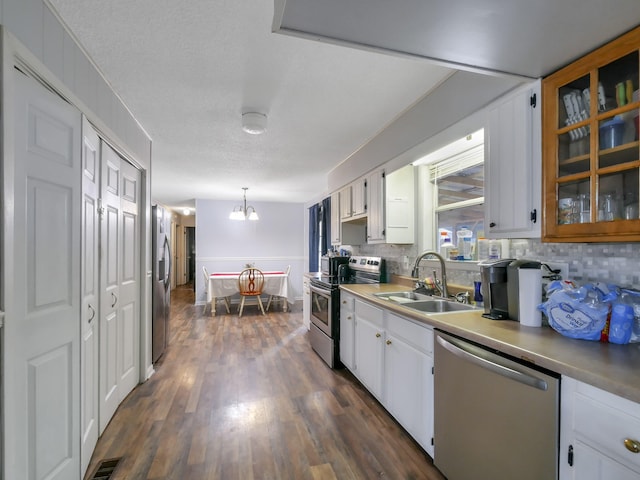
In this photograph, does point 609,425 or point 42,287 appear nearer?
point 609,425

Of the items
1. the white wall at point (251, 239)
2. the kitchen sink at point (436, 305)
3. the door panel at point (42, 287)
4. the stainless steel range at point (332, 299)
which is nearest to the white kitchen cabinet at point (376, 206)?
the stainless steel range at point (332, 299)

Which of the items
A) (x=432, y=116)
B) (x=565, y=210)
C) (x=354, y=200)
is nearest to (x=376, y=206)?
(x=354, y=200)

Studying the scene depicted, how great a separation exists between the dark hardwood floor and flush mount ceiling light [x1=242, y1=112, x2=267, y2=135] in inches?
88.8

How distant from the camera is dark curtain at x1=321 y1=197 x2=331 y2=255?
5.97 meters

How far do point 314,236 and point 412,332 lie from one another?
16.5 ft

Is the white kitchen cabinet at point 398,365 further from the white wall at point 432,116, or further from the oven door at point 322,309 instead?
the white wall at point 432,116

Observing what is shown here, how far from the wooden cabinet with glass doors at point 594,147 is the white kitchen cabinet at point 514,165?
6 cm

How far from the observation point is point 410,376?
75.4 inches

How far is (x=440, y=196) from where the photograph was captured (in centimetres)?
293

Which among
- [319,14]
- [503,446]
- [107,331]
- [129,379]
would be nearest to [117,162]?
[107,331]

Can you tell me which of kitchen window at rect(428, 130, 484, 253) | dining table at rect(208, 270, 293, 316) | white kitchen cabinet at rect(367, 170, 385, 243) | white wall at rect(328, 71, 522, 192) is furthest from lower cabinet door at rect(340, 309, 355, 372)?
dining table at rect(208, 270, 293, 316)

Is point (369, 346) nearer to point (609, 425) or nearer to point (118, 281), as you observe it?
point (609, 425)

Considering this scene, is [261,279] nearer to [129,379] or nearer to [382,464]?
[129,379]

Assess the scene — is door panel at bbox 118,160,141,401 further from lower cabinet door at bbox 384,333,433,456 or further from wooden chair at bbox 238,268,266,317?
wooden chair at bbox 238,268,266,317
